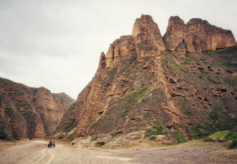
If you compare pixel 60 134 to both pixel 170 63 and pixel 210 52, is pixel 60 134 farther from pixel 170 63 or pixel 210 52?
pixel 210 52

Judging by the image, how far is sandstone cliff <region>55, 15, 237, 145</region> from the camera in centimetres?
3975

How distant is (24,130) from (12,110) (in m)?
13.1

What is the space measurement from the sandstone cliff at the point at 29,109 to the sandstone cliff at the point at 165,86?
44.7 m

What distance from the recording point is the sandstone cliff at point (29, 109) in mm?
106750

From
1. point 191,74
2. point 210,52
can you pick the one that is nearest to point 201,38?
point 210,52

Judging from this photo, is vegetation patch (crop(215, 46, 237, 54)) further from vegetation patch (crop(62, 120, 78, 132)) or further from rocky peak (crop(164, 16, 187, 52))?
vegetation patch (crop(62, 120, 78, 132))

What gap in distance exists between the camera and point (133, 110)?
134 ft

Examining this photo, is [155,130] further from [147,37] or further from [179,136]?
[147,37]

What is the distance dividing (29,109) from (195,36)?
11029 centimetres

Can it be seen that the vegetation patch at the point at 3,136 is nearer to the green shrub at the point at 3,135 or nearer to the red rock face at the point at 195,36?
the green shrub at the point at 3,135

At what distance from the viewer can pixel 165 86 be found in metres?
46.2

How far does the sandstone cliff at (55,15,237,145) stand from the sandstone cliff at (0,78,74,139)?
44.7 metres

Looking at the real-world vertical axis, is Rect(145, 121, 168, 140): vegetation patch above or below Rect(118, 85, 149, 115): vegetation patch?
below

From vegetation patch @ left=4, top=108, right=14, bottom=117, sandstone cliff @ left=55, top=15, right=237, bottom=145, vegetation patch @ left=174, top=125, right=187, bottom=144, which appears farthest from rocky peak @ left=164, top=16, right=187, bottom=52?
vegetation patch @ left=4, top=108, right=14, bottom=117
